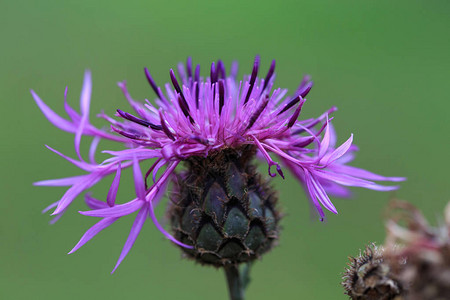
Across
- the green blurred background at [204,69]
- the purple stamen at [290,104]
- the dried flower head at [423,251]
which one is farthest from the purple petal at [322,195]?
the green blurred background at [204,69]

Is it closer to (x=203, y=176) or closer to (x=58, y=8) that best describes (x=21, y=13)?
(x=58, y=8)

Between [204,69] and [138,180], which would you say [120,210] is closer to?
[138,180]

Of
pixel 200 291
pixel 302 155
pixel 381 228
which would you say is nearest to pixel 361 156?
pixel 381 228

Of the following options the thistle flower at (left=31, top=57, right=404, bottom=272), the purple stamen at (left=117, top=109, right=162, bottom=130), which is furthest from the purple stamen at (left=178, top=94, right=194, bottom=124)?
the purple stamen at (left=117, top=109, right=162, bottom=130)

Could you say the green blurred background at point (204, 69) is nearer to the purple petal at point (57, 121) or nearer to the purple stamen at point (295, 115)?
the purple stamen at point (295, 115)

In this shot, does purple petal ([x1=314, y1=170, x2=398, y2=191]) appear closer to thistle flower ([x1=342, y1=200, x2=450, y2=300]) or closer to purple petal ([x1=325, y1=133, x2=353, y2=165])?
purple petal ([x1=325, y1=133, x2=353, y2=165])
